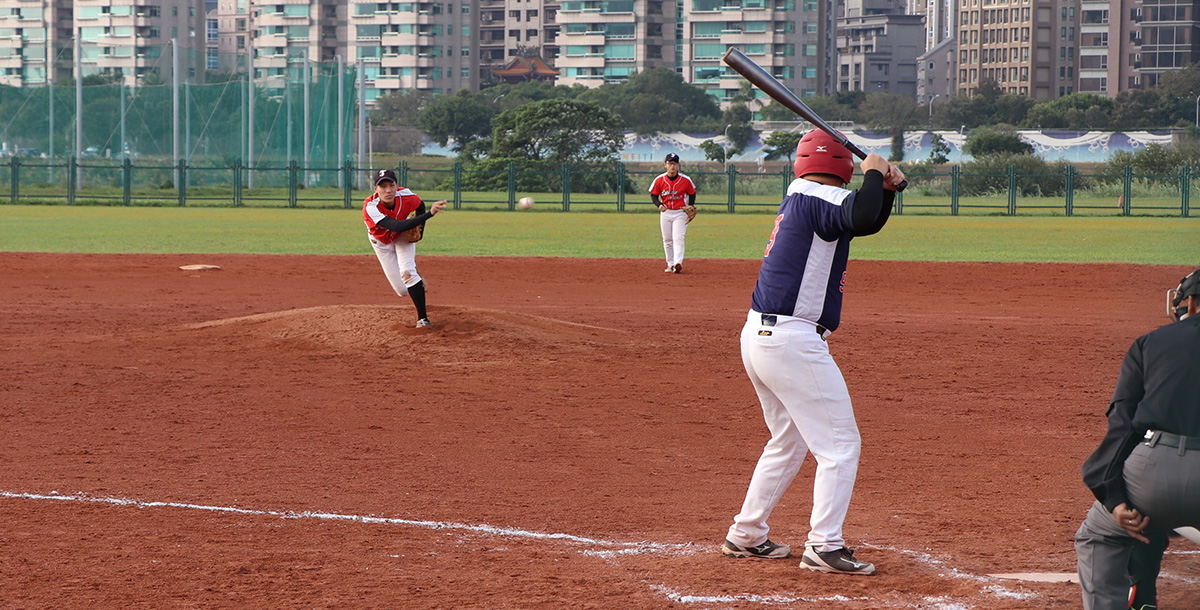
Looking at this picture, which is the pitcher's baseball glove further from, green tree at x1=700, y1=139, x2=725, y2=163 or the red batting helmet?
green tree at x1=700, y1=139, x2=725, y2=163

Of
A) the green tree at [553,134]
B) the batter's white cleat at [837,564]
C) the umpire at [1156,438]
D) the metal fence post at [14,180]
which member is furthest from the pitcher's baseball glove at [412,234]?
the green tree at [553,134]

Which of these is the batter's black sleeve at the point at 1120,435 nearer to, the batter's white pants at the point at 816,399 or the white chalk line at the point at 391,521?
the batter's white pants at the point at 816,399

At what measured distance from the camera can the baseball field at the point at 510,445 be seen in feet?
16.2

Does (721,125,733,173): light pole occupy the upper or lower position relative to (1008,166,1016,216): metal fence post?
upper

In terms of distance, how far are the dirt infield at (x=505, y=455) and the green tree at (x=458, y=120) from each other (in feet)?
281

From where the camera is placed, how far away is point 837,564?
4.93m

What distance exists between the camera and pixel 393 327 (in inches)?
466

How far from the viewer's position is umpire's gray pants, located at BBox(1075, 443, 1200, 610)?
11.8ft

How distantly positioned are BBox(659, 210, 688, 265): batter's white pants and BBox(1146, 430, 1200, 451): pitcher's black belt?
1516 centimetres

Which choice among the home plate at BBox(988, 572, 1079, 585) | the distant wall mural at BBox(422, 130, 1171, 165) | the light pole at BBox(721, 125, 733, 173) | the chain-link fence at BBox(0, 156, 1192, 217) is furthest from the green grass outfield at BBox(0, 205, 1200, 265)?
the light pole at BBox(721, 125, 733, 173)

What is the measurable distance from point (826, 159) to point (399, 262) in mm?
7447

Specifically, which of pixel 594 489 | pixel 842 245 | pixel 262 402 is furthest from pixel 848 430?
pixel 262 402

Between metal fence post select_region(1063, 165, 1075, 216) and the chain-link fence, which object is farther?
the chain-link fence

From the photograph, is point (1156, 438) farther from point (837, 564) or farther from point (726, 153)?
point (726, 153)
